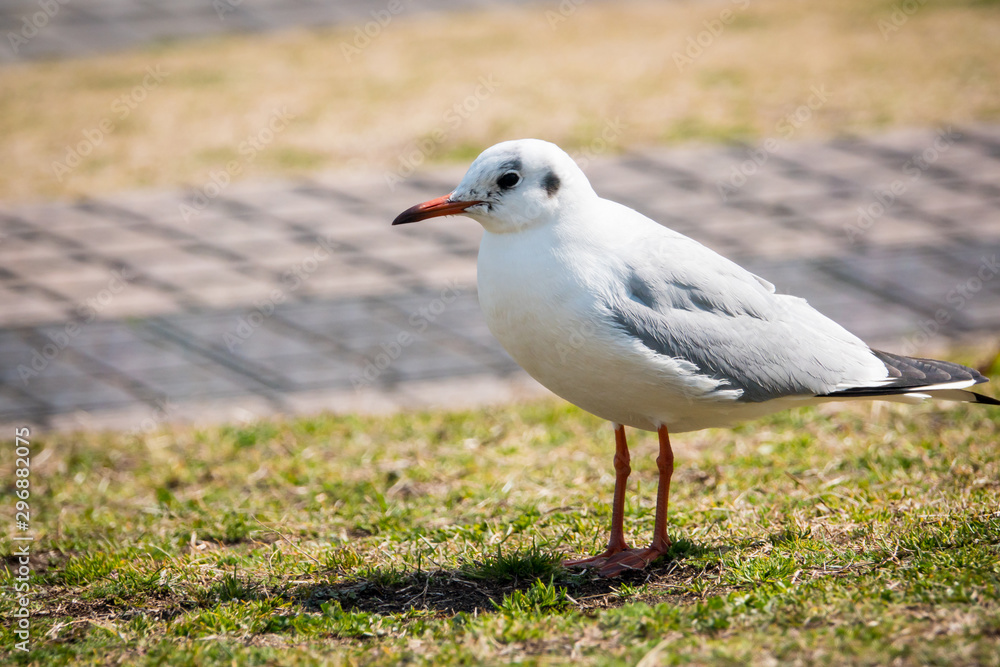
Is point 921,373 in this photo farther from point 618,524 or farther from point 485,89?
point 485,89

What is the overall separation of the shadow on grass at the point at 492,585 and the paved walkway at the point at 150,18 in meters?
10.0

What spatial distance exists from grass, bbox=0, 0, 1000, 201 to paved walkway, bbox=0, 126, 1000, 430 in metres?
0.63

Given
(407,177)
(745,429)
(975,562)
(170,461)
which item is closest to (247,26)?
(407,177)

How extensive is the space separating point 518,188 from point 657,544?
1312 millimetres

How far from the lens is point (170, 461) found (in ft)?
15.9

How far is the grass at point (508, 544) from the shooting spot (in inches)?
105

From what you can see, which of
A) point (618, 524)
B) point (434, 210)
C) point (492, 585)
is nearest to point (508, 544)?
point (492, 585)

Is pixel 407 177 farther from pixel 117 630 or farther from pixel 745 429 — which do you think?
pixel 117 630

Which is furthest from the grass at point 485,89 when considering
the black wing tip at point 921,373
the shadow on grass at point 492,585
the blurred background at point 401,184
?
the shadow on grass at point 492,585

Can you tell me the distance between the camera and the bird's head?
121 inches

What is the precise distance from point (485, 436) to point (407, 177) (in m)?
3.45

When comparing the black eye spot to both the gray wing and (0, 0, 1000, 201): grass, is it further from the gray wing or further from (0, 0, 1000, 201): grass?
(0, 0, 1000, 201): grass

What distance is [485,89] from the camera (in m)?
9.64

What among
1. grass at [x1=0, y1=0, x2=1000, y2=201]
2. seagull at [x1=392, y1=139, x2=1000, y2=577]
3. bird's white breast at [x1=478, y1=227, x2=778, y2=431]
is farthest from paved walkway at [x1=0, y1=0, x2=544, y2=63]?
bird's white breast at [x1=478, y1=227, x2=778, y2=431]
